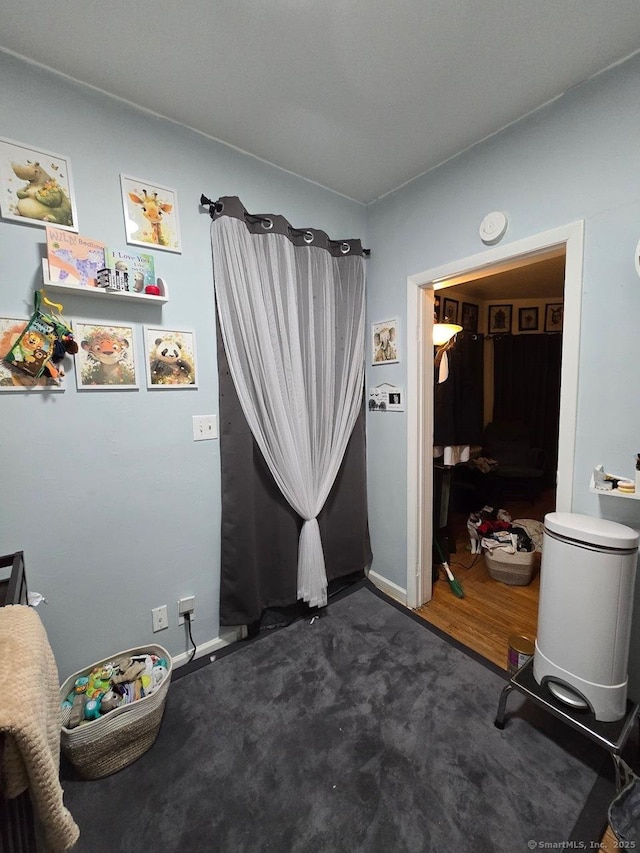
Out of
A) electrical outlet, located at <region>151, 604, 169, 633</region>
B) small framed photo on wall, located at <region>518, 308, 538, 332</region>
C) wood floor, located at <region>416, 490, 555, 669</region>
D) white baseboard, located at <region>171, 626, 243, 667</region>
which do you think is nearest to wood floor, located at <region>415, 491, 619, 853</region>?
wood floor, located at <region>416, 490, 555, 669</region>

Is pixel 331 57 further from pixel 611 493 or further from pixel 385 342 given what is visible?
pixel 611 493

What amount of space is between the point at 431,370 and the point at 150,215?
1639 millimetres

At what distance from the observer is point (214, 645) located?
181 cm

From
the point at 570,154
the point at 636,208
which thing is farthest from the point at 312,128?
the point at 636,208

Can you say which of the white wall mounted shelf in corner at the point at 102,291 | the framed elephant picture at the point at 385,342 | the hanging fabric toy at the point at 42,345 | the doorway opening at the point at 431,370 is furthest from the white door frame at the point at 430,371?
the hanging fabric toy at the point at 42,345

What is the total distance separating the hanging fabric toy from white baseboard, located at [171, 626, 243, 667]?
1430 mm

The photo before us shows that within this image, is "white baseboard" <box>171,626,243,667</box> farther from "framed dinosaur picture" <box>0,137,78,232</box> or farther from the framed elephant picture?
"framed dinosaur picture" <box>0,137,78,232</box>

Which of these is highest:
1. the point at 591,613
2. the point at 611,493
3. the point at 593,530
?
the point at 611,493

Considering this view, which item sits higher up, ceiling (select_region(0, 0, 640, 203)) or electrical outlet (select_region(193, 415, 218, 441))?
ceiling (select_region(0, 0, 640, 203))

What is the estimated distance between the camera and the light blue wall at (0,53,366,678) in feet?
4.15

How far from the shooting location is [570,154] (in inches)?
54.1

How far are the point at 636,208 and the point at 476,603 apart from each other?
2.15 metres

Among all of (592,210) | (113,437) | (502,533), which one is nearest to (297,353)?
(113,437)

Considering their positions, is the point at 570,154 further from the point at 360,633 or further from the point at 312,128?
the point at 360,633
